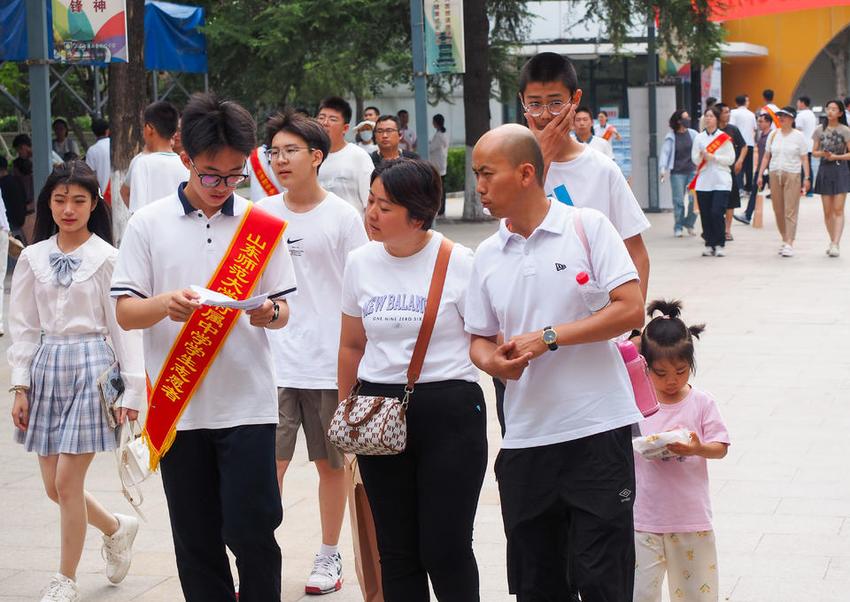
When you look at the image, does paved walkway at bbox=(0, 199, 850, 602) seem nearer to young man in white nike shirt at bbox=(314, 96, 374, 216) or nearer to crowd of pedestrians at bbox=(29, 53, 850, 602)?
crowd of pedestrians at bbox=(29, 53, 850, 602)

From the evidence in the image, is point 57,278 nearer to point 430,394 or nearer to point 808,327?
point 430,394

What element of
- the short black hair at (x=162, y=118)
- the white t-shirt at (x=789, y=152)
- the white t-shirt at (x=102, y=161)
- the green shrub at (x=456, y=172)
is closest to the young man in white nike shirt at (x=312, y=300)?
the short black hair at (x=162, y=118)

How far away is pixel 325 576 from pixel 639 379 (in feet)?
6.19

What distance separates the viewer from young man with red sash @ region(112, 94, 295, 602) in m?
4.06

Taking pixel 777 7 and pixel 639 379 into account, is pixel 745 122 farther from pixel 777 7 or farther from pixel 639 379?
pixel 639 379

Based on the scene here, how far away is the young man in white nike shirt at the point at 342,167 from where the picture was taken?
24.1 ft

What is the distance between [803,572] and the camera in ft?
17.4

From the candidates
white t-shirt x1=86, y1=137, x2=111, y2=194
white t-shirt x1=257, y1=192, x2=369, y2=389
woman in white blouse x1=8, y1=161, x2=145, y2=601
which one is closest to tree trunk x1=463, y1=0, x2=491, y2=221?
white t-shirt x1=86, y1=137, x2=111, y2=194

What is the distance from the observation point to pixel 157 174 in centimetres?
756

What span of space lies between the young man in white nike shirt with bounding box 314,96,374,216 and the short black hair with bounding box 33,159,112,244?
2225 millimetres

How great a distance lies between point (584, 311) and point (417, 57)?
11.5 metres

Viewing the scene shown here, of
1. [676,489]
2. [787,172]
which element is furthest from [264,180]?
[787,172]

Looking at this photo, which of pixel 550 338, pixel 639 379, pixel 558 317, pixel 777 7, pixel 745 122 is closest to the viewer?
pixel 550 338

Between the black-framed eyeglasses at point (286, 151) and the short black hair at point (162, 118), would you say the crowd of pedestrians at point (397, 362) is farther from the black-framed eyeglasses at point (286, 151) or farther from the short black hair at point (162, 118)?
the short black hair at point (162, 118)
